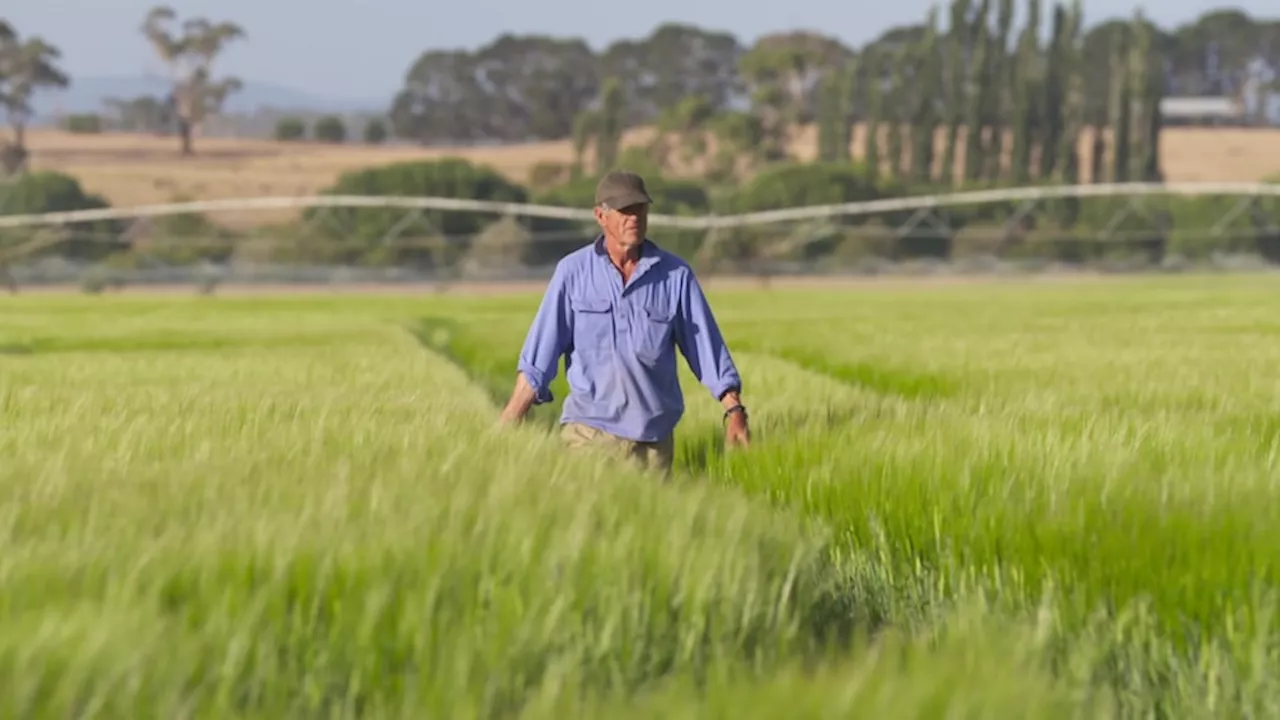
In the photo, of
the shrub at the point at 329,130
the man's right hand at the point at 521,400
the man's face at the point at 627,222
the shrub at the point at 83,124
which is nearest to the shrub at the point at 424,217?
the man's right hand at the point at 521,400

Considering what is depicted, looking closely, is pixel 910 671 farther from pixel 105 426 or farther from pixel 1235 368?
pixel 1235 368

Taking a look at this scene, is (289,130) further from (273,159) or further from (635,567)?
(635,567)

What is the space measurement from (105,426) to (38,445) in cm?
59

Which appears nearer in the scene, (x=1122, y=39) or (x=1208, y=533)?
(x=1208, y=533)

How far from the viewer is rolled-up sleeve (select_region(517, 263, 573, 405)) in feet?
20.5

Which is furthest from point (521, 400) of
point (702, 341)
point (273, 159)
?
point (273, 159)

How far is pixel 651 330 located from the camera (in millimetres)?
6129

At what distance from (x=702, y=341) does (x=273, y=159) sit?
117 m

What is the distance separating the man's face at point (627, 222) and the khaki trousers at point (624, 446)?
77 cm

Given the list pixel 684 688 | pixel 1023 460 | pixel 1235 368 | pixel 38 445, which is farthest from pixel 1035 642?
pixel 1235 368

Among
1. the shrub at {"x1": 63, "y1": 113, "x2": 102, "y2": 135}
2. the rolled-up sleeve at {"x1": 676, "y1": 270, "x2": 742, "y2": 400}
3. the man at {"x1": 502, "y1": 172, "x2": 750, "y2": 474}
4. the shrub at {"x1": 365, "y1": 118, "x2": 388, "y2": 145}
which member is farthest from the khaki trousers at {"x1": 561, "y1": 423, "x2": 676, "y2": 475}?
the shrub at {"x1": 63, "y1": 113, "x2": 102, "y2": 135}

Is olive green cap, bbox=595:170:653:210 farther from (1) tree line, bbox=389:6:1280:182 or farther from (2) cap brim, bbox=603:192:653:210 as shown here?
(1) tree line, bbox=389:6:1280:182

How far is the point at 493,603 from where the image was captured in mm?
3121

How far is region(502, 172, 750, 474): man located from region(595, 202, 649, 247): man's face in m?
0.08
